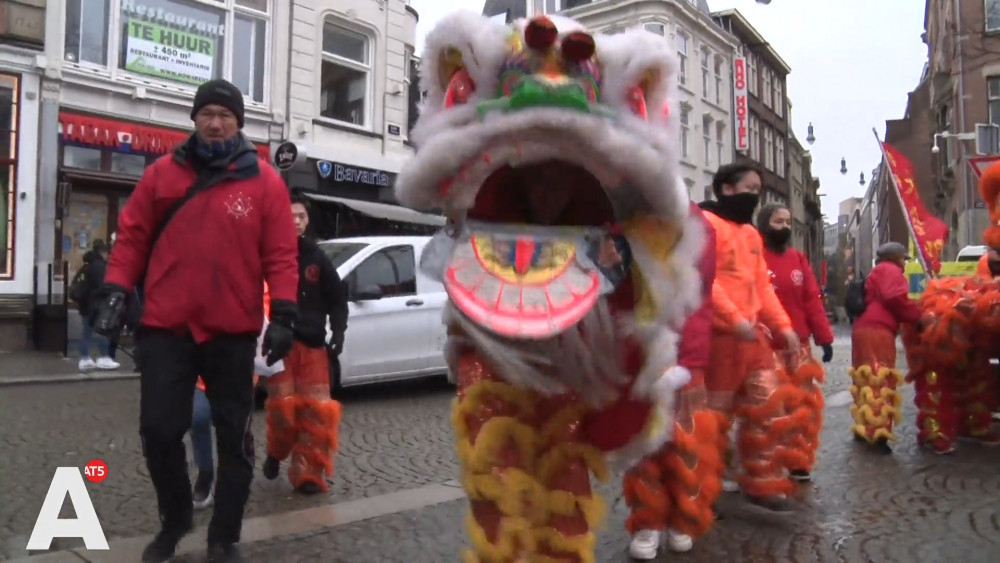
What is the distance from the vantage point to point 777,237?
546 cm

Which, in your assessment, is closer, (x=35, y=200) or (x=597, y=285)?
(x=597, y=285)

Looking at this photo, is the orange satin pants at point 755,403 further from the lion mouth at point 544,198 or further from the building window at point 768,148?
the building window at point 768,148

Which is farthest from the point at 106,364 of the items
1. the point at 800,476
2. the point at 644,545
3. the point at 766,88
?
the point at 766,88

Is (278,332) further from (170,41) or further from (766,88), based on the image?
(766,88)

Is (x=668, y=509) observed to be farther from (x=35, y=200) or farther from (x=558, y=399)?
(x=35, y=200)

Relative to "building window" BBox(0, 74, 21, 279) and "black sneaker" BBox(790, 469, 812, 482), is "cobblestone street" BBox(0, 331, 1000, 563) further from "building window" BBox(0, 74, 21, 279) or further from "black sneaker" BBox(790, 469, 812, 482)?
"building window" BBox(0, 74, 21, 279)

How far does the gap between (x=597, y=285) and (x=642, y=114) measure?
0.49m

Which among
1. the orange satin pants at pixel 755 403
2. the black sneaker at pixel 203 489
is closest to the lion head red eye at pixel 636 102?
the orange satin pants at pixel 755 403

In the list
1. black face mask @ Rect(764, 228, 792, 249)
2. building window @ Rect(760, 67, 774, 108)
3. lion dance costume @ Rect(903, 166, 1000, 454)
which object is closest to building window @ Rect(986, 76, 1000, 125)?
building window @ Rect(760, 67, 774, 108)

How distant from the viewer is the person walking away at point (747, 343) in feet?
13.7

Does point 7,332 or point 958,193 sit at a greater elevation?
point 958,193

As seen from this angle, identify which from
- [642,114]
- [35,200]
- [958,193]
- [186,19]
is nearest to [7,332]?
[35,200]

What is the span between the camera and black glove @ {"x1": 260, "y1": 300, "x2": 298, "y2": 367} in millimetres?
3299

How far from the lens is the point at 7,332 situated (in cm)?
1291
